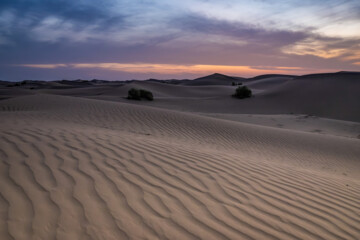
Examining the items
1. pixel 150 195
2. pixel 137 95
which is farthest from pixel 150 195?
pixel 137 95

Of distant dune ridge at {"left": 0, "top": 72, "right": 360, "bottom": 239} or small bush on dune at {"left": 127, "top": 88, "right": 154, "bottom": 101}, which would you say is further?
small bush on dune at {"left": 127, "top": 88, "right": 154, "bottom": 101}

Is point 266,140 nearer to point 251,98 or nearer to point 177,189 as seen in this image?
point 177,189

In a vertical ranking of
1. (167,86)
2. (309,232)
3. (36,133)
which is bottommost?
(309,232)

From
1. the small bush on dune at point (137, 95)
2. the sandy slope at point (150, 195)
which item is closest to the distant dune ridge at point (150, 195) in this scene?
the sandy slope at point (150, 195)

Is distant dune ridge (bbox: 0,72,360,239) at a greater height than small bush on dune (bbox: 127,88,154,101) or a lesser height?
lesser

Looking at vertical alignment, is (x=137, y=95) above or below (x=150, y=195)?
above

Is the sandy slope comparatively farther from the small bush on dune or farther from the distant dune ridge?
the small bush on dune

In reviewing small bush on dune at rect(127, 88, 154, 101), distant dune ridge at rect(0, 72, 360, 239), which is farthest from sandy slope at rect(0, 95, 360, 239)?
small bush on dune at rect(127, 88, 154, 101)

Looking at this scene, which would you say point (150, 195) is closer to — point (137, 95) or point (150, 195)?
point (150, 195)

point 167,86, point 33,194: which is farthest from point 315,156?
point 167,86

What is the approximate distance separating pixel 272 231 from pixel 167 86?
42.5m

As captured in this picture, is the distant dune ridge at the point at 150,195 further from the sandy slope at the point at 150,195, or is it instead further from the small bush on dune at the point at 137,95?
the small bush on dune at the point at 137,95

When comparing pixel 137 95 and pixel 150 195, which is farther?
pixel 137 95

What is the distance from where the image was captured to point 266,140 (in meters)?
9.03
